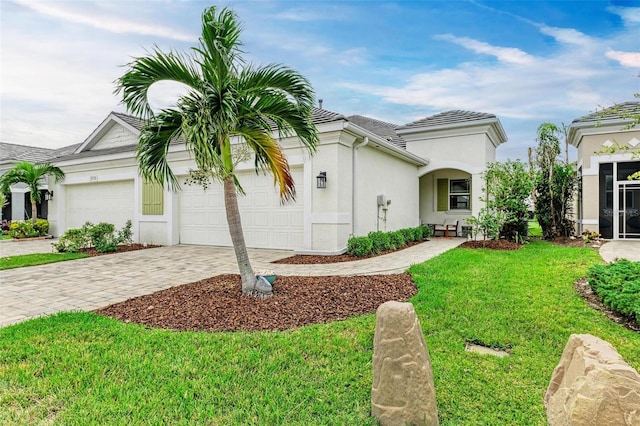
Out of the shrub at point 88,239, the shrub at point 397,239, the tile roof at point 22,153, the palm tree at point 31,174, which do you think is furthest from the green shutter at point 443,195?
the tile roof at point 22,153

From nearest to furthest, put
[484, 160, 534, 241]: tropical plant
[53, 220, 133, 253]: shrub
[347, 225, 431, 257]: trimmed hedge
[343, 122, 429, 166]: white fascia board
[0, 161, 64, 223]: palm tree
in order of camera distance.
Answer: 1. [343, 122, 429, 166]: white fascia board
2. [347, 225, 431, 257]: trimmed hedge
3. [53, 220, 133, 253]: shrub
4. [484, 160, 534, 241]: tropical plant
5. [0, 161, 64, 223]: palm tree

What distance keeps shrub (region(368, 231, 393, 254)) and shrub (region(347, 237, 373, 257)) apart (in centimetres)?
40

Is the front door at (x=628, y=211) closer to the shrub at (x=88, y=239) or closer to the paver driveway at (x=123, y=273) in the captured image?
the paver driveway at (x=123, y=273)

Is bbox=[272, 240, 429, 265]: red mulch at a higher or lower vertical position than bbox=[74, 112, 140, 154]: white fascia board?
lower

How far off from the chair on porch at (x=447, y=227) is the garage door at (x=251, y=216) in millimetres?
8123

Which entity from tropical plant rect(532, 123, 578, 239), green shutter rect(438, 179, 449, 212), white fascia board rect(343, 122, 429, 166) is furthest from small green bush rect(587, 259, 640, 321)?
green shutter rect(438, 179, 449, 212)

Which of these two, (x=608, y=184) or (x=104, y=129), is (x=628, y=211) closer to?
(x=608, y=184)

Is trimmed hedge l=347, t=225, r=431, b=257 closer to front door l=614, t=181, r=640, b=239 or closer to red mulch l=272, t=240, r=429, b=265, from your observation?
red mulch l=272, t=240, r=429, b=265

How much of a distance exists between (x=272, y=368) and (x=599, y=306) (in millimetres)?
4697

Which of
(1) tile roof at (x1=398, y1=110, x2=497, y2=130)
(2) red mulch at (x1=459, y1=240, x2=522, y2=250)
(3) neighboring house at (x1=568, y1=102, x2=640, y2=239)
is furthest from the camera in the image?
(1) tile roof at (x1=398, y1=110, x2=497, y2=130)

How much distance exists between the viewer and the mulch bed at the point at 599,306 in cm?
419

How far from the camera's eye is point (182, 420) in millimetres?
2393

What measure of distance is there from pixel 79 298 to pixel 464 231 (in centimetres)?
1434

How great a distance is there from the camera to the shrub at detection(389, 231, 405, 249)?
36.2 feet
